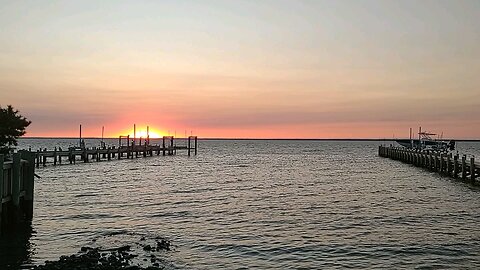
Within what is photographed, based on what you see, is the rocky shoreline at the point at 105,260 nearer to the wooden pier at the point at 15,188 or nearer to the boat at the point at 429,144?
the wooden pier at the point at 15,188

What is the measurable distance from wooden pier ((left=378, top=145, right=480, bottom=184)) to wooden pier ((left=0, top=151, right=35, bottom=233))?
31.2 meters

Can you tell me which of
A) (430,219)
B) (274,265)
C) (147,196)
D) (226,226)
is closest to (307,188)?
(147,196)

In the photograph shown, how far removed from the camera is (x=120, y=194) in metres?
31.2

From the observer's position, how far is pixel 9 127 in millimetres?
23031

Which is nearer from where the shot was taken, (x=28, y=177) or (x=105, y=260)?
(x=105, y=260)

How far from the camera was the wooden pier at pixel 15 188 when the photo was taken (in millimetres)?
17203

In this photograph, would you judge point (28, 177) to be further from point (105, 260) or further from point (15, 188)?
point (105, 260)

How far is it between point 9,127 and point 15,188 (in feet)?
20.4

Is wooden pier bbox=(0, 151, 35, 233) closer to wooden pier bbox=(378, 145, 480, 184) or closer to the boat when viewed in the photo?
wooden pier bbox=(378, 145, 480, 184)


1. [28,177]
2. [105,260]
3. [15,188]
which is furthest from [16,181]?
[105,260]

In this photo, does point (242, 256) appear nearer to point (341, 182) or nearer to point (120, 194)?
point (120, 194)

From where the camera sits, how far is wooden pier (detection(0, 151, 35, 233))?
17.2 meters

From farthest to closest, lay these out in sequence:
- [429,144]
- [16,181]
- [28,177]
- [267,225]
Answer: [429,144], [267,225], [28,177], [16,181]

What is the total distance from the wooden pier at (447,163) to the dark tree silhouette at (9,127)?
30.8 m
